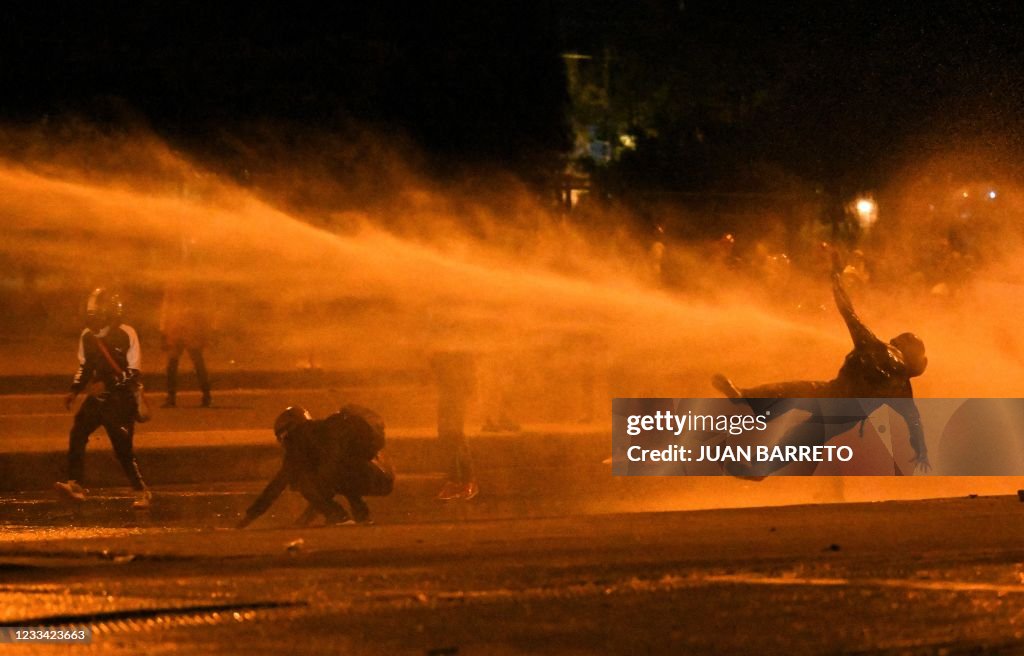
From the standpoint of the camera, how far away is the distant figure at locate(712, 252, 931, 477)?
9.37 meters

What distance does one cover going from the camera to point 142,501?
1098 centimetres

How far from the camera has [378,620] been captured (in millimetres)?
6246

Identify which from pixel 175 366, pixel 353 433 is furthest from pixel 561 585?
pixel 175 366

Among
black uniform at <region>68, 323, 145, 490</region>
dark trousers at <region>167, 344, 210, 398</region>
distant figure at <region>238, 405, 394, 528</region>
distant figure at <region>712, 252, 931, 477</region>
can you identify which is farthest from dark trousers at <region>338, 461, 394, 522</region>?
dark trousers at <region>167, 344, 210, 398</region>

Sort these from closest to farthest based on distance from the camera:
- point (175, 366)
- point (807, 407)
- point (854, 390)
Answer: point (854, 390) → point (807, 407) → point (175, 366)

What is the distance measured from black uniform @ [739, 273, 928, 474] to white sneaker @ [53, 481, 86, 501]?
15.2 feet

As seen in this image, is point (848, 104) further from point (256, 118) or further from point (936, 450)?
point (936, 450)

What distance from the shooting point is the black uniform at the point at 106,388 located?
10.7 meters

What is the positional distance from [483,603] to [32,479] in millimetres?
6794

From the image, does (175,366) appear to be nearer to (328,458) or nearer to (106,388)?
(106,388)

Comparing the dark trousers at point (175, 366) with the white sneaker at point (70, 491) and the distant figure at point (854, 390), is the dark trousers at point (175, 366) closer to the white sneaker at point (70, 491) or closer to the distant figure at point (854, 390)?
the white sneaker at point (70, 491)

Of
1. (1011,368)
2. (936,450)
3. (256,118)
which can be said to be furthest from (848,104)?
(936,450)

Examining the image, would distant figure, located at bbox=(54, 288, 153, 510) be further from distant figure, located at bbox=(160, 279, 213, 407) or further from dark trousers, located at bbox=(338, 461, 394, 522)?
distant figure, located at bbox=(160, 279, 213, 407)

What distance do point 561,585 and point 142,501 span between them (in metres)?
4.91
